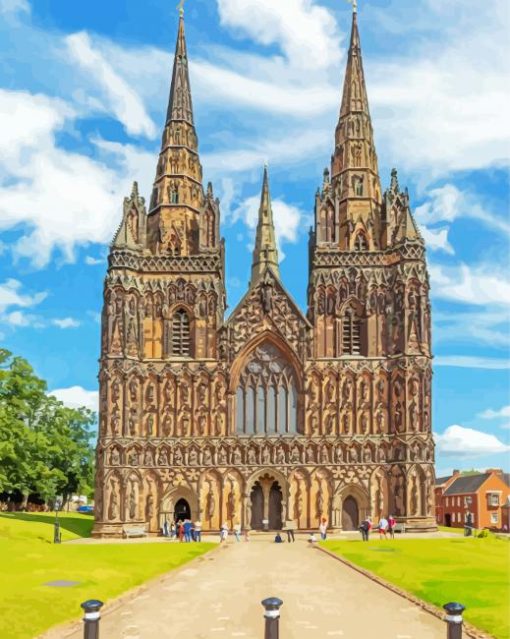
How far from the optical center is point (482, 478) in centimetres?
10288

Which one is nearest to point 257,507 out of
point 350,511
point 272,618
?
point 350,511

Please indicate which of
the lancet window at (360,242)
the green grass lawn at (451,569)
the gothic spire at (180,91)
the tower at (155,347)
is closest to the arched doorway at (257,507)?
the tower at (155,347)

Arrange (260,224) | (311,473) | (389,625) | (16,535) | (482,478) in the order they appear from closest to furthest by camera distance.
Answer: (389,625) → (16,535) → (311,473) → (260,224) → (482,478)

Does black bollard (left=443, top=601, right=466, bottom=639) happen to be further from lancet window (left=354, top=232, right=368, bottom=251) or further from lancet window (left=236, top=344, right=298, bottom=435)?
lancet window (left=354, top=232, right=368, bottom=251)

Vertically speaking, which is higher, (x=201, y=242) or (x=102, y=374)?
(x=201, y=242)

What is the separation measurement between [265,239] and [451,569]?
6731cm

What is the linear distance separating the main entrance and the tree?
18569 mm

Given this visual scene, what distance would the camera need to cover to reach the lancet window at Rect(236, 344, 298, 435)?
202 ft

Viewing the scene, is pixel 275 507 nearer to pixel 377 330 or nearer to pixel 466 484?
pixel 377 330

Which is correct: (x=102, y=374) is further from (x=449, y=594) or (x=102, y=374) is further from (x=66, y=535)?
(x=449, y=594)

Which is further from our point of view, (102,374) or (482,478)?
(482,478)

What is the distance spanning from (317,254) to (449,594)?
42.5 metres

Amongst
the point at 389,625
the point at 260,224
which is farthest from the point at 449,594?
the point at 260,224

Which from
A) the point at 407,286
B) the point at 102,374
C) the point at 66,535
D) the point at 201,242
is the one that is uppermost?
the point at 201,242
